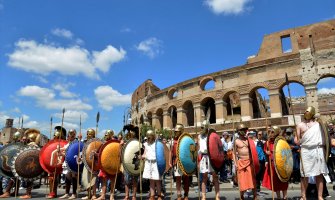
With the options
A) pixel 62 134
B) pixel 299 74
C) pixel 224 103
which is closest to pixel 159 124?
pixel 224 103

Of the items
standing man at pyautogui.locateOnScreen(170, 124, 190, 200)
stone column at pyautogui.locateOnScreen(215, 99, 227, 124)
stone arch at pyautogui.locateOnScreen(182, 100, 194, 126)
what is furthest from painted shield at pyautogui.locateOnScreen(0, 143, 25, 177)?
stone arch at pyautogui.locateOnScreen(182, 100, 194, 126)

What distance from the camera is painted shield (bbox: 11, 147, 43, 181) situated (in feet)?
25.6

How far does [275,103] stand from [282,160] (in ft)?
55.6

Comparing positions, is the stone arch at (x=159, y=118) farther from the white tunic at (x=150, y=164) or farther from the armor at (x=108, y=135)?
the white tunic at (x=150, y=164)

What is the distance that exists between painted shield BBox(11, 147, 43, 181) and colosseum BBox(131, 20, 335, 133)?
12453mm

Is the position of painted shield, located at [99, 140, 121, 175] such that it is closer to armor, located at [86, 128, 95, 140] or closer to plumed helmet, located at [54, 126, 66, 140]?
armor, located at [86, 128, 95, 140]

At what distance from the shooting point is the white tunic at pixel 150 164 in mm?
6285

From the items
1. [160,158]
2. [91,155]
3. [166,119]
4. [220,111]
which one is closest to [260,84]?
[220,111]

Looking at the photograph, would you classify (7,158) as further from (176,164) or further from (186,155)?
(186,155)

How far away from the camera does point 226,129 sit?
75.1 ft

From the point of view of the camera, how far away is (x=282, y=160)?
5875 millimetres

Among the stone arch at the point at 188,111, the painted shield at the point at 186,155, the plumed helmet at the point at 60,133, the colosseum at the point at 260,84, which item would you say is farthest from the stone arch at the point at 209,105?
the painted shield at the point at 186,155

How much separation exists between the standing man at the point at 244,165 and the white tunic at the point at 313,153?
1.07 metres

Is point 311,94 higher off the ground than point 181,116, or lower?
higher
